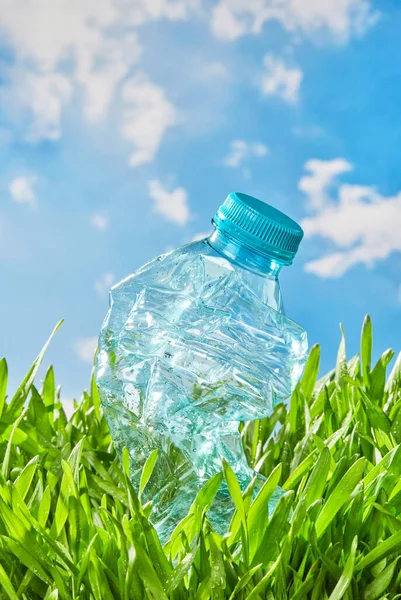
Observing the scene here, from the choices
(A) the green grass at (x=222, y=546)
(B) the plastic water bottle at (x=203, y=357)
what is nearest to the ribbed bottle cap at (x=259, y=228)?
(B) the plastic water bottle at (x=203, y=357)

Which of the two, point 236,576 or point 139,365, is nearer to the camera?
point 236,576

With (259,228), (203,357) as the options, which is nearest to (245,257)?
(259,228)

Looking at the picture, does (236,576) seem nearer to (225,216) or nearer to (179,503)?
(179,503)

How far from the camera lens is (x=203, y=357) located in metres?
1.03

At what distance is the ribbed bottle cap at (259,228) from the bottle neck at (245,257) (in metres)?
0.01

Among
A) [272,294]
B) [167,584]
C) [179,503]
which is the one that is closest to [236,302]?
[272,294]

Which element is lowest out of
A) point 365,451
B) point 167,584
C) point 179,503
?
point 167,584

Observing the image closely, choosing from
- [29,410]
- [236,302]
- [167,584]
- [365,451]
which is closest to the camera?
[167,584]

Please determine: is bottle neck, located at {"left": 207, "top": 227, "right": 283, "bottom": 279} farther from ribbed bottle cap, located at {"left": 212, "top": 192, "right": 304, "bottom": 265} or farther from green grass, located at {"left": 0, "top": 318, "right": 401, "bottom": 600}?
green grass, located at {"left": 0, "top": 318, "right": 401, "bottom": 600}

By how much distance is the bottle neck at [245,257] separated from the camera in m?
1.05

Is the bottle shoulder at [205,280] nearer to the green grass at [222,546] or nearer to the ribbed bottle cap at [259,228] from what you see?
the ribbed bottle cap at [259,228]

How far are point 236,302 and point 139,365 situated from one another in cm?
18

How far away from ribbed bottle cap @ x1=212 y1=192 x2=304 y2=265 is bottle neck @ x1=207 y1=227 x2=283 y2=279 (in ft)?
0.04

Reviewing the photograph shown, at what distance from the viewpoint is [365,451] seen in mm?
1268
